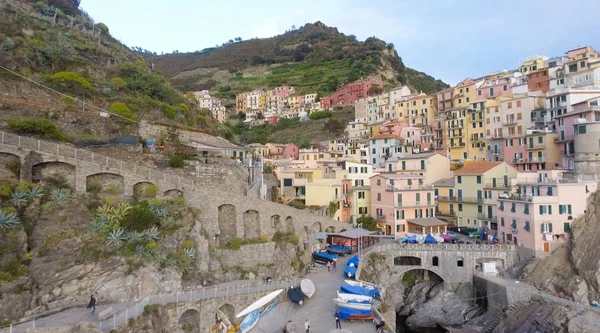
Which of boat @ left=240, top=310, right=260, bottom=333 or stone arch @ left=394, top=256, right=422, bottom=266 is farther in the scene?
stone arch @ left=394, top=256, right=422, bottom=266

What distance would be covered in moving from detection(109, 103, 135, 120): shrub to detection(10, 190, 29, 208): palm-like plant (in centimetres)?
1388

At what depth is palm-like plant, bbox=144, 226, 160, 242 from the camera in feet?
73.5

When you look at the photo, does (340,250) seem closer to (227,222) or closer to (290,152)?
(227,222)

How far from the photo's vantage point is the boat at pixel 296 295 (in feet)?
79.5

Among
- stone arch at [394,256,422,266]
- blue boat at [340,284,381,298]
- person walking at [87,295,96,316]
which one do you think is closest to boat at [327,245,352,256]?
stone arch at [394,256,422,266]

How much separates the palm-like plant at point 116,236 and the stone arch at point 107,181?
403 cm

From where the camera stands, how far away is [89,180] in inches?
976

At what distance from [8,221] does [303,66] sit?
113045 millimetres

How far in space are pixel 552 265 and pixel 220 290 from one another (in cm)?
2552

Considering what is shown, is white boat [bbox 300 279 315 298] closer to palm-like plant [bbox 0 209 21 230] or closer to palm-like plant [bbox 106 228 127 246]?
palm-like plant [bbox 106 228 127 246]

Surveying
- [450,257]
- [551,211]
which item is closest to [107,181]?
[450,257]

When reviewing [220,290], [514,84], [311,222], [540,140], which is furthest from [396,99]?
[220,290]

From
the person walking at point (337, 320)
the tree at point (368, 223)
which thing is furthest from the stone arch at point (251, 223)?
the tree at point (368, 223)

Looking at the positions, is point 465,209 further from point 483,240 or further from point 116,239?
point 116,239
